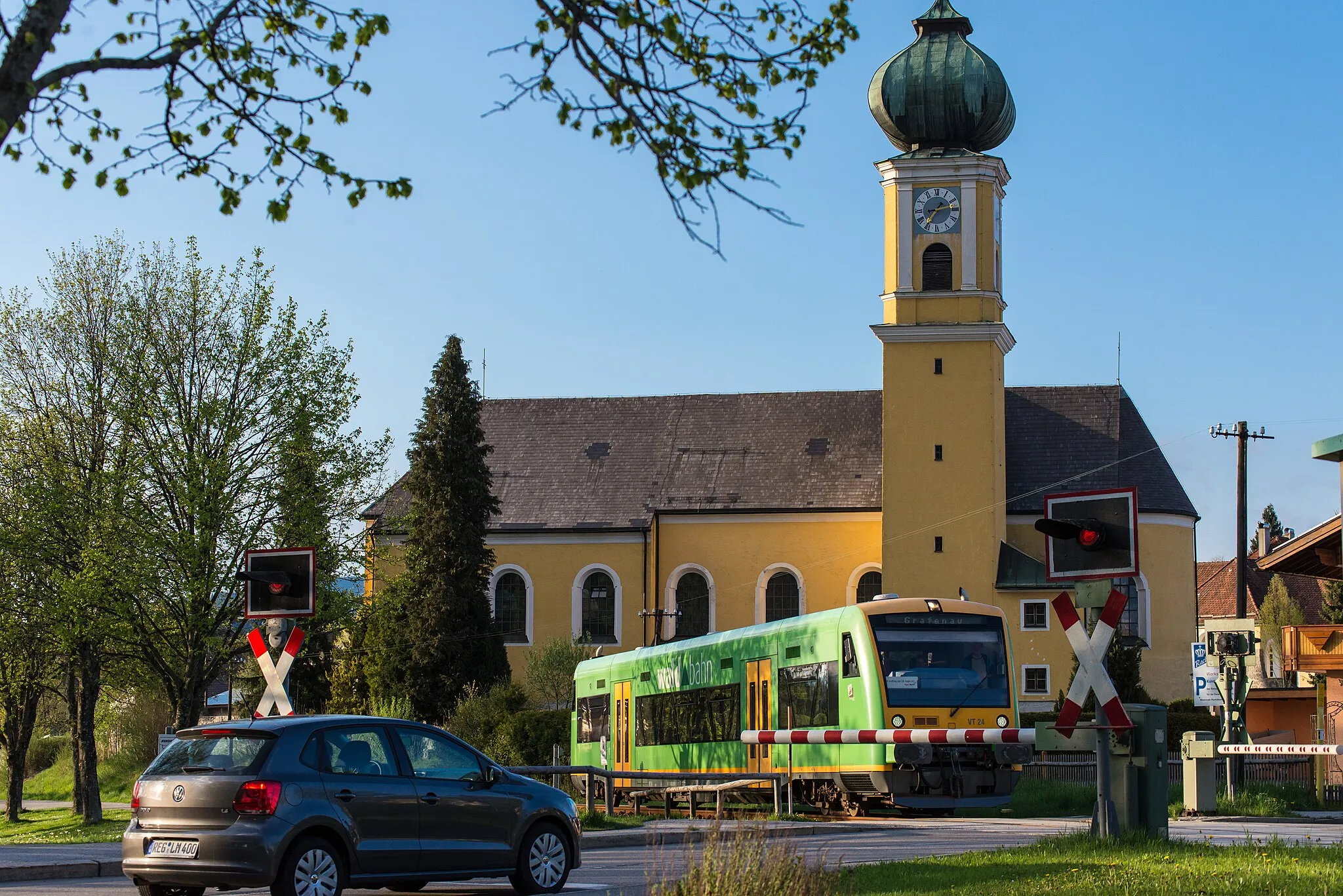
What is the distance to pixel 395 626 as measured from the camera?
48.1 m

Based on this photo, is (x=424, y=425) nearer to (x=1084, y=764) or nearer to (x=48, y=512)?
(x=48, y=512)

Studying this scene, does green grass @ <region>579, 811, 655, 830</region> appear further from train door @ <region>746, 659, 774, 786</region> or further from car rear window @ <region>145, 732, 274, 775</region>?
car rear window @ <region>145, 732, 274, 775</region>

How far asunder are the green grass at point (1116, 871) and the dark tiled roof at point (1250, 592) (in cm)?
7125

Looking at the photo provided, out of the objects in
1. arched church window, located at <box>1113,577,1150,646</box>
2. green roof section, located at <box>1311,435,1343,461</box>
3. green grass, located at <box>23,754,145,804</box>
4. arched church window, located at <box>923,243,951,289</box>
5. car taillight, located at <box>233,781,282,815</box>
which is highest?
arched church window, located at <box>923,243,951,289</box>

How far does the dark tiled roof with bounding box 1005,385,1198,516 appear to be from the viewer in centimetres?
5216

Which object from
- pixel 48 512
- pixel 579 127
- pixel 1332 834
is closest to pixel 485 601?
pixel 48 512

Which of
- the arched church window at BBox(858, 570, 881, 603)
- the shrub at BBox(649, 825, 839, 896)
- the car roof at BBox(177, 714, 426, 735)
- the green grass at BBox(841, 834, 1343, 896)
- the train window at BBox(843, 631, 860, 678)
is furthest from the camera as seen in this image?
the arched church window at BBox(858, 570, 881, 603)

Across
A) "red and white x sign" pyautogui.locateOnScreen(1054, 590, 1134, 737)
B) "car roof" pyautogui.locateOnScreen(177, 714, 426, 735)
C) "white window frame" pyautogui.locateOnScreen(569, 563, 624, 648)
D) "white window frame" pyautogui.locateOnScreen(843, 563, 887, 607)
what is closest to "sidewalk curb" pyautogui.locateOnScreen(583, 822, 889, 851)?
"red and white x sign" pyautogui.locateOnScreen(1054, 590, 1134, 737)

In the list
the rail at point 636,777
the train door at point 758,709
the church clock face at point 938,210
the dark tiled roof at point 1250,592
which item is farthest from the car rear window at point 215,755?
the dark tiled roof at point 1250,592

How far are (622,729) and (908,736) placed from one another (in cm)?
1069

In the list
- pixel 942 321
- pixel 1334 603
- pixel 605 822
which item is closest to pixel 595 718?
pixel 605 822

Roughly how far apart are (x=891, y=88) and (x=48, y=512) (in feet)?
90.8

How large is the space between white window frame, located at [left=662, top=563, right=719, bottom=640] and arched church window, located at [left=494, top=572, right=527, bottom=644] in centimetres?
483

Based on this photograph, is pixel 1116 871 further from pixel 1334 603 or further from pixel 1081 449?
pixel 1334 603
